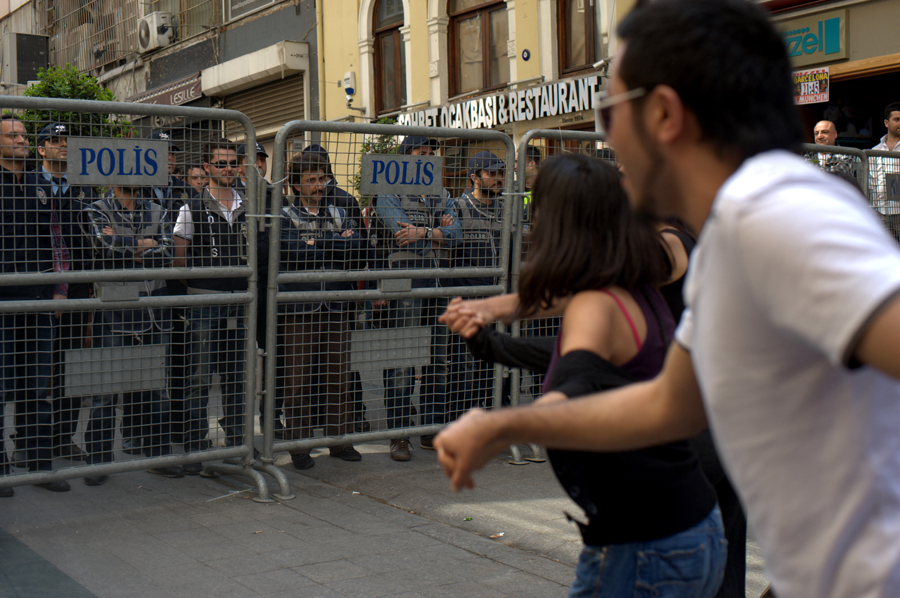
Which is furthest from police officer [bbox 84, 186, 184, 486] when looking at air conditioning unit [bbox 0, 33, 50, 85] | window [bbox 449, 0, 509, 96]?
air conditioning unit [bbox 0, 33, 50, 85]

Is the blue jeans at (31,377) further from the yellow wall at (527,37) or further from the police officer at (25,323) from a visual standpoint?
the yellow wall at (527,37)

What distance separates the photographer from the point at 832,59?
11.2m

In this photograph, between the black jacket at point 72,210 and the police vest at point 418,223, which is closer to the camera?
the black jacket at point 72,210

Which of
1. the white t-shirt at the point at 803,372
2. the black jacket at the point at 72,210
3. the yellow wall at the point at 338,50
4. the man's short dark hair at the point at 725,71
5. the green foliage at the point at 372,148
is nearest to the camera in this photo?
the white t-shirt at the point at 803,372

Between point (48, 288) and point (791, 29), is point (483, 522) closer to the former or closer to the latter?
point (48, 288)

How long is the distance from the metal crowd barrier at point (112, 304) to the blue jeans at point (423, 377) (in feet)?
3.05

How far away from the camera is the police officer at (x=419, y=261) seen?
19.1 ft

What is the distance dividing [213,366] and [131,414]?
0.53 m

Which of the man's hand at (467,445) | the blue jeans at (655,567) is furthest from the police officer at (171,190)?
the man's hand at (467,445)

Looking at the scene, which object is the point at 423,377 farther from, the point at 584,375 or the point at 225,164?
the point at 584,375

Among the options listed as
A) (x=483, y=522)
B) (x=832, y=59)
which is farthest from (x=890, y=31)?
(x=483, y=522)

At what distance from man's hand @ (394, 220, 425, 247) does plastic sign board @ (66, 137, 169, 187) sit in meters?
1.47

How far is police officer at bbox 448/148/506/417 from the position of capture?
6141 millimetres

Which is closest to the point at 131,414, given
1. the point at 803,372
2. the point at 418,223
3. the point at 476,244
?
the point at 418,223
